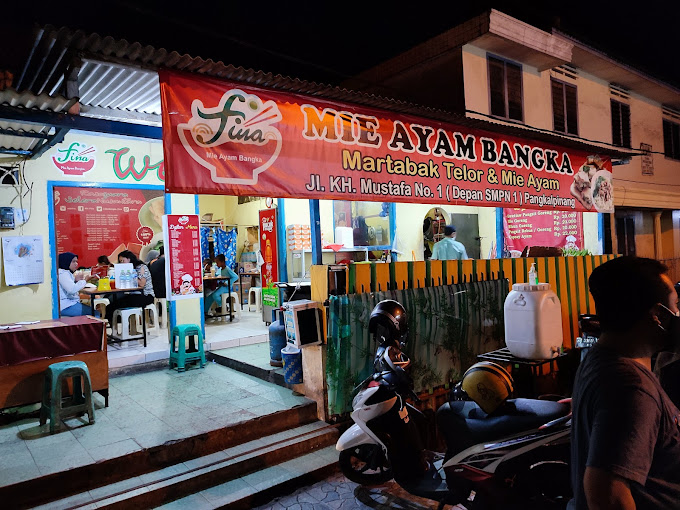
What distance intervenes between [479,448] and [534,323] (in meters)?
2.25

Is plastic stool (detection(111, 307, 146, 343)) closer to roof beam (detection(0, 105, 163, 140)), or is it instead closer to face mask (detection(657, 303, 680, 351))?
roof beam (detection(0, 105, 163, 140))

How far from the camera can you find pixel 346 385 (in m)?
5.06

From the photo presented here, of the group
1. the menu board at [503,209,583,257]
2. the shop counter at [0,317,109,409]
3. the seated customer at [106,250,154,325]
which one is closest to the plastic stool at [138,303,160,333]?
the seated customer at [106,250,154,325]

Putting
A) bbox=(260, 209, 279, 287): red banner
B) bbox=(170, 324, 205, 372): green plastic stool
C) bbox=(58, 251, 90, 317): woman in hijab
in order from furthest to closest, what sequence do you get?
bbox=(260, 209, 279, 287): red banner < bbox=(58, 251, 90, 317): woman in hijab < bbox=(170, 324, 205, 372): green plastic stool

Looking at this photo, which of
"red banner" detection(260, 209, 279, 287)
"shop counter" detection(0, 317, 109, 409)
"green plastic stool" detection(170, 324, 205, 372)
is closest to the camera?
"shop counter" detection(0, 317, 109, 409)

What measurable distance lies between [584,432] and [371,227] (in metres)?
10.6

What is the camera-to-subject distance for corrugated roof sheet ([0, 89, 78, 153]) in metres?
4.23

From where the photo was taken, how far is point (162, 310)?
10656mm

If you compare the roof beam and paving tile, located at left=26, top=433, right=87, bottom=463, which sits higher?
the roof beam

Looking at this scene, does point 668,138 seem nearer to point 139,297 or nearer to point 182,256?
point 182,256

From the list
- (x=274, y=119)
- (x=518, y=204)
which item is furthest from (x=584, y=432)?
(x=518, y=204)

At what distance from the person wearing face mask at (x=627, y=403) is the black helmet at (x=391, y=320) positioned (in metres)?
2.71

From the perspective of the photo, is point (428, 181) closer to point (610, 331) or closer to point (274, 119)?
point (274, 119)

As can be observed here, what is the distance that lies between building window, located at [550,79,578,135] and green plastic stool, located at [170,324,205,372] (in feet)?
37.9
